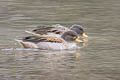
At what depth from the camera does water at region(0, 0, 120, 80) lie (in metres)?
13.1

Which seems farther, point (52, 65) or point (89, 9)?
point (89, 9)

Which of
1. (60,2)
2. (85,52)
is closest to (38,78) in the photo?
(85,52)

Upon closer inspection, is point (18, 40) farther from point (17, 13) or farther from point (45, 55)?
point (17, 13)

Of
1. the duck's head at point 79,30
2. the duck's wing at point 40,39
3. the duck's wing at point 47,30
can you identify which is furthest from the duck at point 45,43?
the duck's head at point 79,30

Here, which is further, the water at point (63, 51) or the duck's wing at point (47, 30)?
the duck's wing at point (47, 30)

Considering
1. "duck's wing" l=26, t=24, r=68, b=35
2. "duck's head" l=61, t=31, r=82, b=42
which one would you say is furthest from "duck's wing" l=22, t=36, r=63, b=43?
"duck's wing" l=26, t=24, r=68, b=35

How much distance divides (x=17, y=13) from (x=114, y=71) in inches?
402

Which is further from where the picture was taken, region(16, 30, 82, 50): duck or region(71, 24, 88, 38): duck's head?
region(71, 24, 88, 38): duck's head

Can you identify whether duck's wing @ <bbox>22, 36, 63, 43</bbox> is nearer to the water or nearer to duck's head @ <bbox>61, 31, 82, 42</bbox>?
the water

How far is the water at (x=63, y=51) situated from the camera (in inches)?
515

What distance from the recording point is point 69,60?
14586 millimetres

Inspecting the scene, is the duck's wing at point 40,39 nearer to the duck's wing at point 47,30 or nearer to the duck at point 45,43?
the duck at point 45,43

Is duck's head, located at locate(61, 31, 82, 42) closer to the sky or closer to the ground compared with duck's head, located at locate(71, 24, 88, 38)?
closer to the sky

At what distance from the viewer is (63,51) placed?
1605 centimetres
